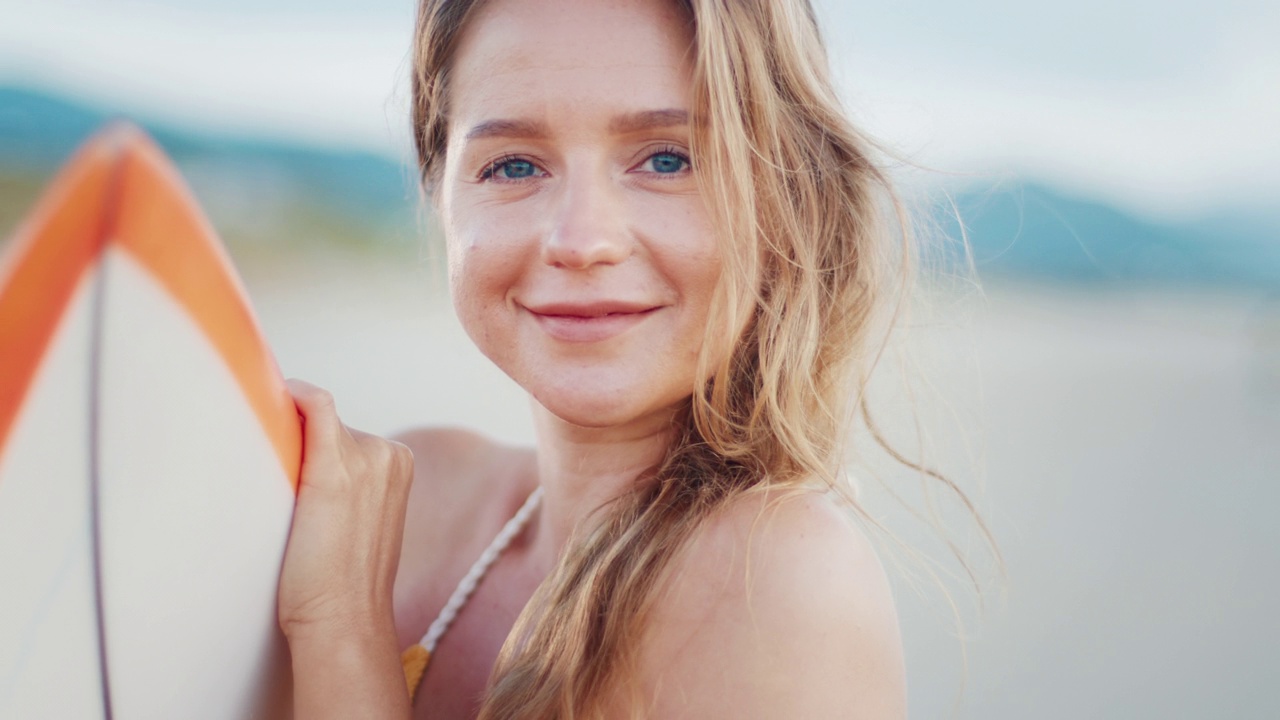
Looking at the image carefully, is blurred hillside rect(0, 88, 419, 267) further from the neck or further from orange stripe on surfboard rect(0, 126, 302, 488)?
orange stripe on surfboard rect(0, 126, 302, 488)

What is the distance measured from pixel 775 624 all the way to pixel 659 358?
0.33 meters

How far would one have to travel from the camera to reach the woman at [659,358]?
1.08m

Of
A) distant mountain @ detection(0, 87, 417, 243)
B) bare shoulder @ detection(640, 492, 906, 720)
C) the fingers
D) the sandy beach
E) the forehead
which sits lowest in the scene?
the sandy beach

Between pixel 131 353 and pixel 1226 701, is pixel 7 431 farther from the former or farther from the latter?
pixel 1226 701

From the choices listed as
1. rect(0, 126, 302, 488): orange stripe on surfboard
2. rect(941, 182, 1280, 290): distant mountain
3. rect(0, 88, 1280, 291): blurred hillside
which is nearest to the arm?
rect(0, 126, 302, 488): orange stripe on surfboard

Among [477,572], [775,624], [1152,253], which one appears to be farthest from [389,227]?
[775,624]

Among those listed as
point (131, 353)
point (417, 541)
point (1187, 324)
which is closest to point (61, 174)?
point (131, 353)

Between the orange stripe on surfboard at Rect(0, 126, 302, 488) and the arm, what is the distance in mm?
132

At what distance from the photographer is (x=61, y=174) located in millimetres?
862

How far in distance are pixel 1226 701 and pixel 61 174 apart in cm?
348

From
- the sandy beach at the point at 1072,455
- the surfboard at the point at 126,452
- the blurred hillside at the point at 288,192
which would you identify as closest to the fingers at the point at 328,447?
the surfboard at the point at 126,452

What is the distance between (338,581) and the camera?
112 centimetres

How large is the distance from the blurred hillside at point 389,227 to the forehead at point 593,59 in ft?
10.5

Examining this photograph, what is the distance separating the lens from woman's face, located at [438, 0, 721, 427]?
3.83 feet
